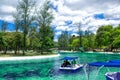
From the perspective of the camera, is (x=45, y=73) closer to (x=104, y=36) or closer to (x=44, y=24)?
(x=44, y=24)

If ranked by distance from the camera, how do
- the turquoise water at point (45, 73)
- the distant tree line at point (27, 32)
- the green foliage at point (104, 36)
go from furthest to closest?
the green foliage at point (104, 36) → the distant tree line at point (27, 32) → the turquoise water at point (45, 73)

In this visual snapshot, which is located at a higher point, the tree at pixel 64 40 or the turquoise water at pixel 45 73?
the tree at pixel 64 40

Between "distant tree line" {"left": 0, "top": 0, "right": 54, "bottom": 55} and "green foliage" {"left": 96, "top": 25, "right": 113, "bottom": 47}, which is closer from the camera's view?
"distant tree line" {"left": 0, "top": 0, "right": 54, "bottom": 55}

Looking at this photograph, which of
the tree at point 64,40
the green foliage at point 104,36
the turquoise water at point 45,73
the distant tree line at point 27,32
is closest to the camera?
the turquoise water at point 45,73

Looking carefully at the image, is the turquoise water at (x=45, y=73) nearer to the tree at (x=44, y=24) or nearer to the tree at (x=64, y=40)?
the tree at (x=44, y=24)

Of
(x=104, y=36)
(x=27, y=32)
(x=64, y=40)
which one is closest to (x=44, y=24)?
(x=27, y=32)

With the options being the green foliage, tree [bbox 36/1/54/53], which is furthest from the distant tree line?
the green foliage

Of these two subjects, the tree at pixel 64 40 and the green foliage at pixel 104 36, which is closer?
the green foliage at pixel 104 36

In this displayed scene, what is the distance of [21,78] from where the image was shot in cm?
3133

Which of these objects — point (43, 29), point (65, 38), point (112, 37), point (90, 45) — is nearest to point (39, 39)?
point (43, 29)

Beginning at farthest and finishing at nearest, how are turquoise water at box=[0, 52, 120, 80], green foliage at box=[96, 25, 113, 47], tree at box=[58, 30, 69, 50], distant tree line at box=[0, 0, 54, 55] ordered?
1. tree at box=[58, 30, 69, 50]
2. green foliage at box=[96, 25, 113, 47]
3. distant tree line at box=[0, 0, 54, 55]
4. turquoise water at box=[0, 52, 120, 80]

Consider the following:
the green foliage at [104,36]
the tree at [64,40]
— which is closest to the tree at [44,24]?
the green foliage at [104,36]

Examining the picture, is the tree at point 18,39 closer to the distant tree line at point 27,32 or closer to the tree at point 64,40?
the distant tree line at point 27,32

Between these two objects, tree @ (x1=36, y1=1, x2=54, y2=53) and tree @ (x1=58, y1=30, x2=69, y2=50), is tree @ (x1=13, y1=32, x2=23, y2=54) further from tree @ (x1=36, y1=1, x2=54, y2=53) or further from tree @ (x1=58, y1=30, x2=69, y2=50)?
tree @ (x1=58, y1=30, x2=69, y2=50)
